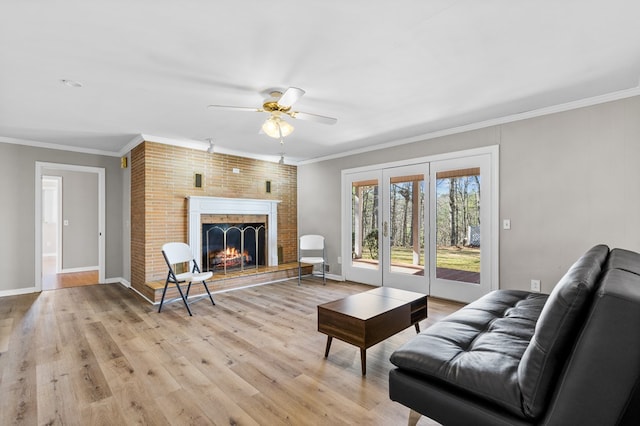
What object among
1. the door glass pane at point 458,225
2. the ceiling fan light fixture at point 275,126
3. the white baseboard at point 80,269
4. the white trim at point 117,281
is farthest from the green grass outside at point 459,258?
the white baseboard at point 80,269

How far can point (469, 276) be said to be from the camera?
400 centimetres

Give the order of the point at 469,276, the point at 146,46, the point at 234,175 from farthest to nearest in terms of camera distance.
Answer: the point at 234,175 < the point at 469,276 < the point at 146,46

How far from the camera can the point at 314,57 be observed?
2.26 m

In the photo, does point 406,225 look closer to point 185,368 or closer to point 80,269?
point 185,368

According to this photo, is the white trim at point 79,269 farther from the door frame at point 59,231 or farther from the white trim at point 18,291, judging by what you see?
the white trim at point 18,291

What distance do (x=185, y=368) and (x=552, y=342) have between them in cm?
241

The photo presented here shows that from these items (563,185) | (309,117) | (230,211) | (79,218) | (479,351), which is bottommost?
(479,351)

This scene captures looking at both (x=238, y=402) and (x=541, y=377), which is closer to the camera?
(x=541, y=377)

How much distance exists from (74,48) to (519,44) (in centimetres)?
310

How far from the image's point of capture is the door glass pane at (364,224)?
5086 mm

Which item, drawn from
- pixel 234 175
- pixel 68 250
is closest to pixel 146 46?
pixel 234 175

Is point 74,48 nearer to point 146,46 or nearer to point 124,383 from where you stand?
point 146,46

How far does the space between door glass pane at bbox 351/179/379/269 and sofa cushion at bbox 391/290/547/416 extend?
9.31ft

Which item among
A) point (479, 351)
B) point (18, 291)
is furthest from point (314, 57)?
point (18, 291)
